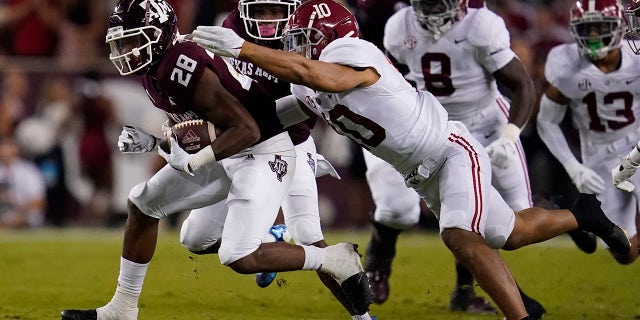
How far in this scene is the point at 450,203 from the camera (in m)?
4.91

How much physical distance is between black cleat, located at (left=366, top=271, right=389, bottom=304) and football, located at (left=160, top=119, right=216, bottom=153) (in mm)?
1863

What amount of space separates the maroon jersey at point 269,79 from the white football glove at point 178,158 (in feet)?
1.60

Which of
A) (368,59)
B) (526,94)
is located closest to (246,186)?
(368,59)

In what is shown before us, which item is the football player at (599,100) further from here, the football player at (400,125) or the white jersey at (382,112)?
the white jersey at (382,112)

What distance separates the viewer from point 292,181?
214 inches

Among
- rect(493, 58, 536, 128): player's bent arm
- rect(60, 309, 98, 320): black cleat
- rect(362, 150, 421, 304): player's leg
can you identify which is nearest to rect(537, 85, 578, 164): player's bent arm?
rect(493, 58, 536, 128): player's bent arm

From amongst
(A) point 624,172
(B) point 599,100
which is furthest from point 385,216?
(A) point 624,172

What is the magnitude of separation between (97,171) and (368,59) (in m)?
6.33

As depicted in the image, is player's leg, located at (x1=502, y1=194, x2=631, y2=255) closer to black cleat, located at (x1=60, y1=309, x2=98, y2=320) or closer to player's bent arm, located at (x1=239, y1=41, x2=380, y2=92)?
player's bent arm, located at (x1=239, y1=41, x2=380, y2=92)

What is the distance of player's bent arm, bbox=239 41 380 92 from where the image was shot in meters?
4.56

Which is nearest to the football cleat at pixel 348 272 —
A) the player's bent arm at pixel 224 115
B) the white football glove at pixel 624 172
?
the player's bent arm at pixel 224 115

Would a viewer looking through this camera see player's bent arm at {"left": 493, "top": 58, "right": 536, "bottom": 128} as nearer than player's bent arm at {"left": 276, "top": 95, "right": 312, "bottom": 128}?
No

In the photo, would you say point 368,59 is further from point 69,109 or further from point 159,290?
point 69,109

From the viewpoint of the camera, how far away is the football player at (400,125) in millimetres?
4617
